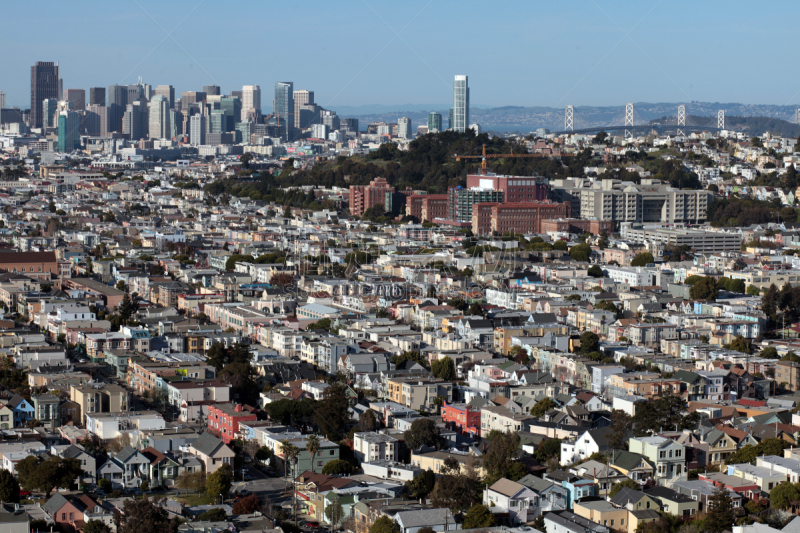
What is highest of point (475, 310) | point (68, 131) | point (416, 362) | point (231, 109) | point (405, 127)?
point (231, 109)

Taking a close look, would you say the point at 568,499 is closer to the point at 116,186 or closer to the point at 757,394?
the point at 757,394

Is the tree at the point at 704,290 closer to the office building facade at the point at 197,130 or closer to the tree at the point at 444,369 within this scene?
the tree at the point at 444,369

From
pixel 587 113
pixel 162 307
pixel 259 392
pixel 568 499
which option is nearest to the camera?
pixel 568 499

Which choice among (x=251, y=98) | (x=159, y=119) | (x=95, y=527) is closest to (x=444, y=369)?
(x=95, y=527)

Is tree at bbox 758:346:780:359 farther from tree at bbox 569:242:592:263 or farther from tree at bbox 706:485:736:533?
tree at bbox 569:242:592:263

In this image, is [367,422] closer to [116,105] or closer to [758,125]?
[758,125]

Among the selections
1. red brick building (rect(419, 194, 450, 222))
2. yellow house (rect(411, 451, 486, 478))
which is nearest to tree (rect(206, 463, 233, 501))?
yellow house (rect(411, 451, 486, 478))

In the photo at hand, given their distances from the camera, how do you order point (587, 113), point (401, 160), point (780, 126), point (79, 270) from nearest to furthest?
point (79, 270), point (401, 160), point (780, 126), point (587, 113)

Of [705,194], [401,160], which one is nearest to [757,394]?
[705,194]
